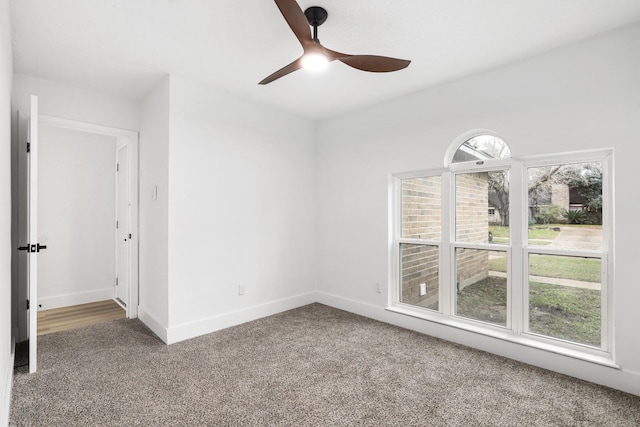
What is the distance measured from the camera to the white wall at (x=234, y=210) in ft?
10.6


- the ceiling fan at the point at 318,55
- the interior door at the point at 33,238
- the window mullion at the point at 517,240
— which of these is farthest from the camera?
the window mullion at the point at 517,240

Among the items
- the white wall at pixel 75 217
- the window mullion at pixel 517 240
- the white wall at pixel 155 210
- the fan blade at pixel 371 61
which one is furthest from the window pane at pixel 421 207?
the white wall at pixel 75 217

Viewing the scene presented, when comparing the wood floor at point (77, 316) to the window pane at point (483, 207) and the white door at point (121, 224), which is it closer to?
the white door at point (121, 224)

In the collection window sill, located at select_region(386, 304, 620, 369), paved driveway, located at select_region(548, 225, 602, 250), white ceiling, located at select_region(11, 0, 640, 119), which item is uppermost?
white ceiling, located at select_region(11, 0, 640, 119)

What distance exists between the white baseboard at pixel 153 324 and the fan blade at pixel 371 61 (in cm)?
284

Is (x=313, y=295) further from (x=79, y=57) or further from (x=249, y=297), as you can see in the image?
(x=79, y=57)

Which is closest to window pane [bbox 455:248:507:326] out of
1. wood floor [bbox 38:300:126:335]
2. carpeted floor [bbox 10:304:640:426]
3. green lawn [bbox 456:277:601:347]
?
green lawn [bbox 456:277:601:347]

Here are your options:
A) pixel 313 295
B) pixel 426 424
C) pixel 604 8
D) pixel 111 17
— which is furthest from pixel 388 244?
pixel 111 17

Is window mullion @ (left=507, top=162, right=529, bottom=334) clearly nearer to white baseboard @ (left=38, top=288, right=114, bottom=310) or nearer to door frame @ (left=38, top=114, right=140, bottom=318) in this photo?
door frame @ (left=38, top=114, right=140, bottom=318)

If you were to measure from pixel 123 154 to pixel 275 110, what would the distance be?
2189 millimetres

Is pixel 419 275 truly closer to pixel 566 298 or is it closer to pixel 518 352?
pixel 518 352

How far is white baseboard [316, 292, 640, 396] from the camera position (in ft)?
7.65

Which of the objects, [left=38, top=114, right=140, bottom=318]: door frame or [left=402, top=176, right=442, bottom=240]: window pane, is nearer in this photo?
[left=402, top=176, right=442, bottom=240]: window pane

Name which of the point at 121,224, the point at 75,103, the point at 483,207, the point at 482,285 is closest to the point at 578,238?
the point at 483,207
